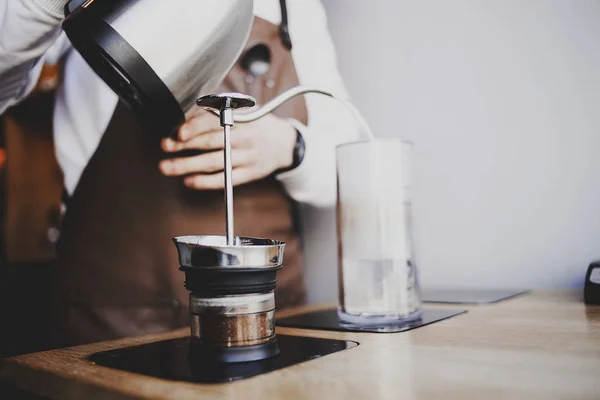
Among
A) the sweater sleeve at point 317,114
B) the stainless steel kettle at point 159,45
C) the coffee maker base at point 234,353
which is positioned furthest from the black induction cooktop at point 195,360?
the sweater sleeve at point 317,114

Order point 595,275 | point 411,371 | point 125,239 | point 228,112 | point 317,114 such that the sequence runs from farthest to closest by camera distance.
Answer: point 317,114 → point 125,239 → point 595,275 → point 228,112 → point 411,371

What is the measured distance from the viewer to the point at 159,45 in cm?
62

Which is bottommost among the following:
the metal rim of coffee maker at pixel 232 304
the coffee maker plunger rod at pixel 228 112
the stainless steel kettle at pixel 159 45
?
the metal rim of coffee maker at pixel 232 304

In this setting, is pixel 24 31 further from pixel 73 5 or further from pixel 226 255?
pixel 226 255

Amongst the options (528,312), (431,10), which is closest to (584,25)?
(431,10)

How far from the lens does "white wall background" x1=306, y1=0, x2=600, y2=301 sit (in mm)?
1016

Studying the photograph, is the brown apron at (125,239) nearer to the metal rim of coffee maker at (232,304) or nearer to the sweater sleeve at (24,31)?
the sweater sleeve at (24,31)

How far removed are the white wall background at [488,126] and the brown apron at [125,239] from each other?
14.2 inches

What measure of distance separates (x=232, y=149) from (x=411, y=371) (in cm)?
65

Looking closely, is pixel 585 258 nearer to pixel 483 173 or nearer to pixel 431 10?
pixel 483 173

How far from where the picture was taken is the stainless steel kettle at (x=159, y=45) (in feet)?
1.91

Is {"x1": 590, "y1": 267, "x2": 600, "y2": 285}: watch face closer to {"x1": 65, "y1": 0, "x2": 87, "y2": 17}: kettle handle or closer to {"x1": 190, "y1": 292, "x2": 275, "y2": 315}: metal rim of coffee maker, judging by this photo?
{"x1": 190, "y1": 292, "x2": 275, "y2": 315}: metal rim of coffee maker

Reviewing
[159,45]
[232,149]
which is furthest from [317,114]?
[159,45]

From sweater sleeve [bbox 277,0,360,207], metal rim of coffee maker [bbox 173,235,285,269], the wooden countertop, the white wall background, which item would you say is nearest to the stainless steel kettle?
metal rim of coffee maker [bbox 173,235,285,269]
